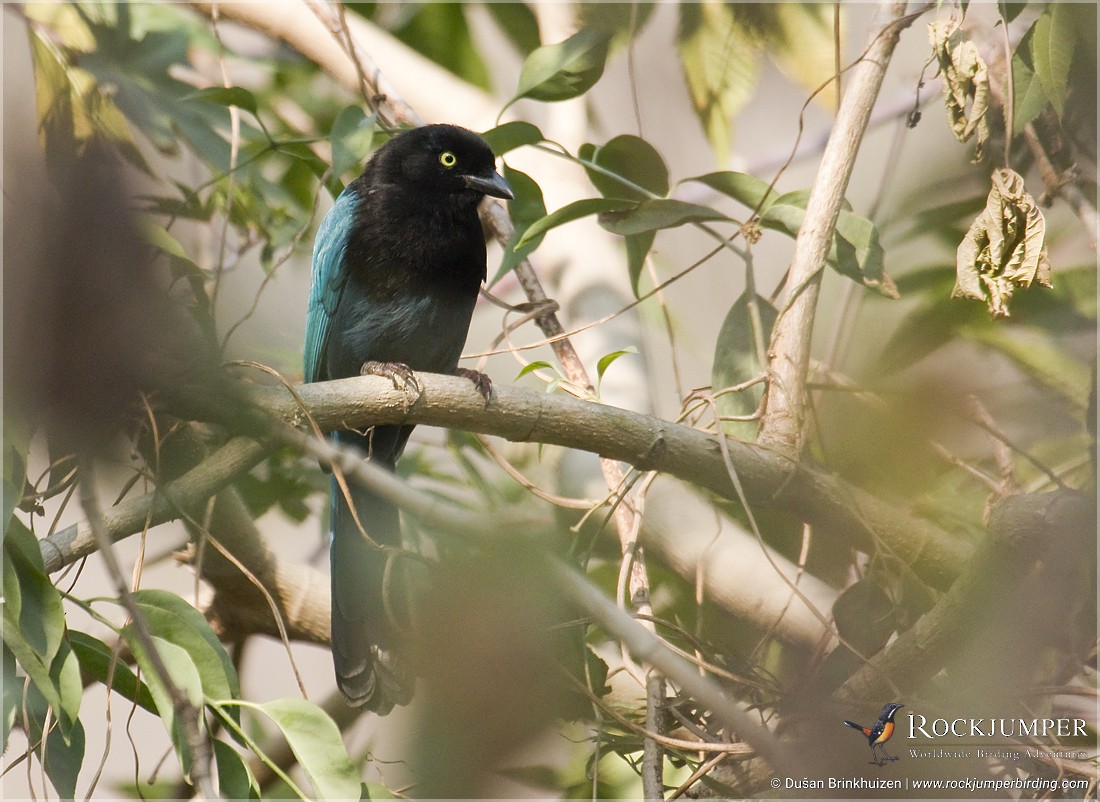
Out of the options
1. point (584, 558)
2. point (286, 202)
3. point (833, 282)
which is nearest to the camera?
point (584, 558)

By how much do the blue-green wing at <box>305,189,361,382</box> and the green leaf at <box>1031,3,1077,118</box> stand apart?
221cm

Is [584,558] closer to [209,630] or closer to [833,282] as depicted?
[209,630]

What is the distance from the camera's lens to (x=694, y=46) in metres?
3.47

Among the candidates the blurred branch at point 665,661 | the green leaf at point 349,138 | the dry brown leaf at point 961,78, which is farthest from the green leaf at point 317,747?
Answer: the dry brown leaf at point 961,78

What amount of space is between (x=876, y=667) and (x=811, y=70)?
7.55 feet

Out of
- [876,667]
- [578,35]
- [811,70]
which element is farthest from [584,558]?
[811,70]

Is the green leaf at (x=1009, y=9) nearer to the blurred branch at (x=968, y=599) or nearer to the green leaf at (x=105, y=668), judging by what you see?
the blurred branch at (x=968, y=599)

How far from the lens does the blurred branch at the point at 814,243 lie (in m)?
2.50

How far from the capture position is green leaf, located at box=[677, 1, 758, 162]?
3.43 meters

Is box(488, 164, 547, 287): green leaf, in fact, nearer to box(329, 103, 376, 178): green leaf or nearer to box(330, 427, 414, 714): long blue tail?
box(329, 103, 376, 178): green leaf

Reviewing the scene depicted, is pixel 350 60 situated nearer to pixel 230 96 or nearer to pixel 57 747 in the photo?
pixel 230 96

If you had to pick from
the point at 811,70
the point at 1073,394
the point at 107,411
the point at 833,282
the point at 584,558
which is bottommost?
the point at 107,411

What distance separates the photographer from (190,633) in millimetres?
1941

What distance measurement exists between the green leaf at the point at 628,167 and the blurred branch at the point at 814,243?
1.79ft
